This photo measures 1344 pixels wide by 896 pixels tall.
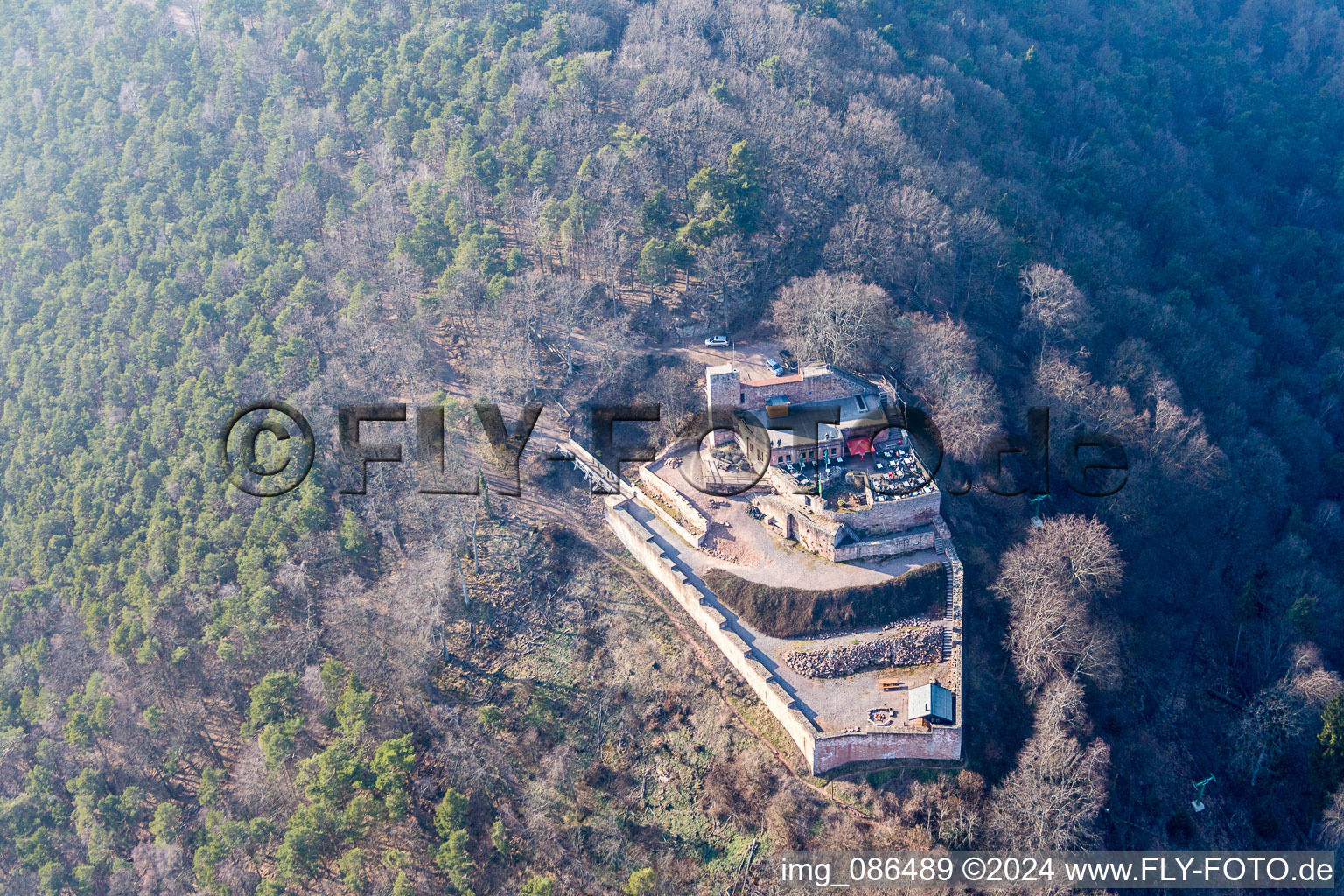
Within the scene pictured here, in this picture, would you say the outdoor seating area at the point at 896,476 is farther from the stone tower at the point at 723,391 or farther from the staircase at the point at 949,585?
the stone tower at the point at 723,391

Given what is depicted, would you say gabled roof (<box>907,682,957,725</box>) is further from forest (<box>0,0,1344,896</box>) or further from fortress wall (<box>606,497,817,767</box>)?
fortress wall (<box>606,497,817,767</box>)


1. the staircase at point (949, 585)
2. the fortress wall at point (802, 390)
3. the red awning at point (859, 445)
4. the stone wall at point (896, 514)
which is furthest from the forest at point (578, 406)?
the red awning at point (859, 445)

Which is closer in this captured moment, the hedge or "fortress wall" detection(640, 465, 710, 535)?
the hedge

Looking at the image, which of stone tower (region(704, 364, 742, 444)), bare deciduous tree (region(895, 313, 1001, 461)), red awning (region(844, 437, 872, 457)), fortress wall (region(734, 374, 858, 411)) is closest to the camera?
red awning (region(844, 437, 872, 457))

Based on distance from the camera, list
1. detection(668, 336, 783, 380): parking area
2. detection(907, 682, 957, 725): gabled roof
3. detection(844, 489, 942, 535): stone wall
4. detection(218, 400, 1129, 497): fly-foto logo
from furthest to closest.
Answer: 1. detection(668, 336, 783, 380): parking area
2. detection(218, 400, 1129, 497): fly-foto logo
3. detection(844, 489, 942, 535): stone wall
4. detection(907, 682, 957, 725): gabled roof

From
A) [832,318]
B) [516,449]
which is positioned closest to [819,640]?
[832,318]

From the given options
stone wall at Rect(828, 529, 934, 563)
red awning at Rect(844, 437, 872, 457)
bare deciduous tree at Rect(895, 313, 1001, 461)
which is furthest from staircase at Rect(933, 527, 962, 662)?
bare deciduous tree at Rect(895, 313, 1001, 461)

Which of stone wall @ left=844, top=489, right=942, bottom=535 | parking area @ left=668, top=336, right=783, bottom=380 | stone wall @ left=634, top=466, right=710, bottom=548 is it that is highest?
parking area @ left=668, top=336, right=783, bottom=380
